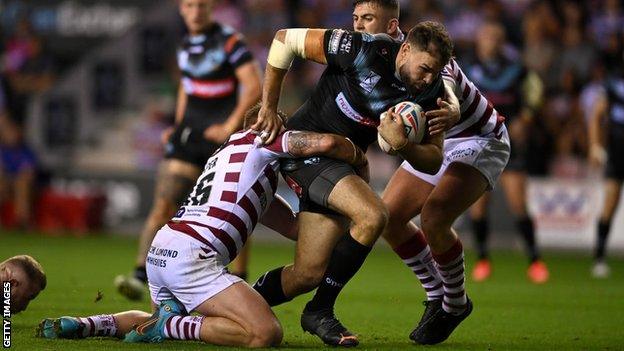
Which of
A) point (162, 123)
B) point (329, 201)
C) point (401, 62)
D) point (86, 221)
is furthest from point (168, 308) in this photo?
point (162, 123)

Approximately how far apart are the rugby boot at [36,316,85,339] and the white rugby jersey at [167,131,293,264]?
0.75m

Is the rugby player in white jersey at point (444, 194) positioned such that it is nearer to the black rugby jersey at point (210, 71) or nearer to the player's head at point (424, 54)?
the player's head at point (424, 54)

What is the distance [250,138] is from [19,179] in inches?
477

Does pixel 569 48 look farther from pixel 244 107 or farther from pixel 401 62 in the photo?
pixel 401 62

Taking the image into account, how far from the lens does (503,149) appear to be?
801 centimetres

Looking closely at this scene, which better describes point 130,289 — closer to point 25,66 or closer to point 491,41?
point 491,41

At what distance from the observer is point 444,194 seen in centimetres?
763

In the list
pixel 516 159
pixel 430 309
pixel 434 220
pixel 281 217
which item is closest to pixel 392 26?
pixel 434 220

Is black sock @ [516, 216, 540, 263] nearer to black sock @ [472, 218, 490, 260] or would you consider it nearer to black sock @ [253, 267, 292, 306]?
black sock @ [472, 218, 490, 260]

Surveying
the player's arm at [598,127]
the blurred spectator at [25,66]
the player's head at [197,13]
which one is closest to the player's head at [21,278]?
the player's head at [197,13]

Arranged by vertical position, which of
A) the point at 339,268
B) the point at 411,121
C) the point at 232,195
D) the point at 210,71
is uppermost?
the point at 411,121

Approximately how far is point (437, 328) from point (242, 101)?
3.64 meters

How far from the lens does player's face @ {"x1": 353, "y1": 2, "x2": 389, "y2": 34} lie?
8.00 meters

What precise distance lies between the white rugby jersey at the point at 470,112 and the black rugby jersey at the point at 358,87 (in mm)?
450
